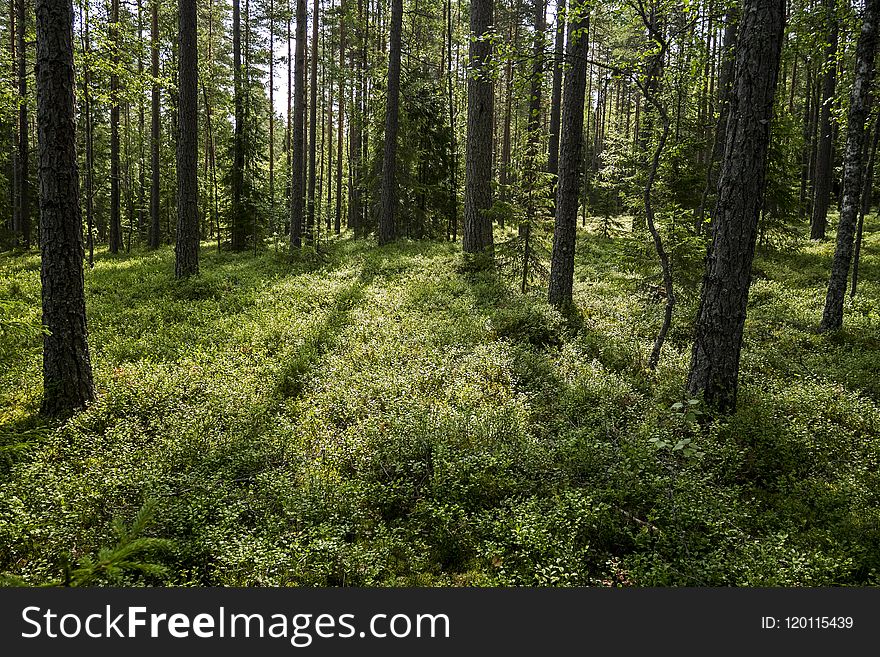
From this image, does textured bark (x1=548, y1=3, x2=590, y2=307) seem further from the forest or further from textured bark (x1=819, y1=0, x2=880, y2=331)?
textured bark (x1=819, y1=0, x2=880, y2=331)

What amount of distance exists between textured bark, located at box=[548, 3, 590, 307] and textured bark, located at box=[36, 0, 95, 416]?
314 inches

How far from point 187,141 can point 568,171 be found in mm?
10651

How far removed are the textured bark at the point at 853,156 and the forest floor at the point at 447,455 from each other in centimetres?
65

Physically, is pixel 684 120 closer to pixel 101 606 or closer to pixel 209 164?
pixel 101 606

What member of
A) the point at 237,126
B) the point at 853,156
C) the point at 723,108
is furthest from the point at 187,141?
the point at 853,156

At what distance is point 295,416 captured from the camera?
671 centimetres

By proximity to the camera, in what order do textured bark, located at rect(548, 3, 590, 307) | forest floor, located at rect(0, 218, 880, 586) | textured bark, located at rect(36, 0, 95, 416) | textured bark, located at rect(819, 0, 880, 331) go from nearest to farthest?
forest floor, located at rect(0, 218, 880, 586), textured bark, located at rect(36, 0, 95, 416), textured bark, located at rect(819, 0, 880, 331), textured bark, located at rect(548, 3, 590, 307)

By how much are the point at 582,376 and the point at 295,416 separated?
422 centimetres

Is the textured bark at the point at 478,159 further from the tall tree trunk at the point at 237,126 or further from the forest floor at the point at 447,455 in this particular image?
the tall tree trunk at the point at 237,126

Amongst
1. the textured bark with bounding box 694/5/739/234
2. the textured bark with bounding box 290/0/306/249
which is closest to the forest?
the textured bark with bounding box 694/5/739/234

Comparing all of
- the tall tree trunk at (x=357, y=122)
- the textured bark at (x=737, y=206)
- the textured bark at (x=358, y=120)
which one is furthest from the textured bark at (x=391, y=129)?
the textured bark at (x=737, y=206)

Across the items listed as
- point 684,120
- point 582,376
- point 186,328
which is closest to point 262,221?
point 186,328

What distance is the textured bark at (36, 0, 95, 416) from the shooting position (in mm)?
5824

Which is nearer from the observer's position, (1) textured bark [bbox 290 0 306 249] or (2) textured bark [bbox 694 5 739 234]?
(2) textured bark [bbox 694 5 739 234]
